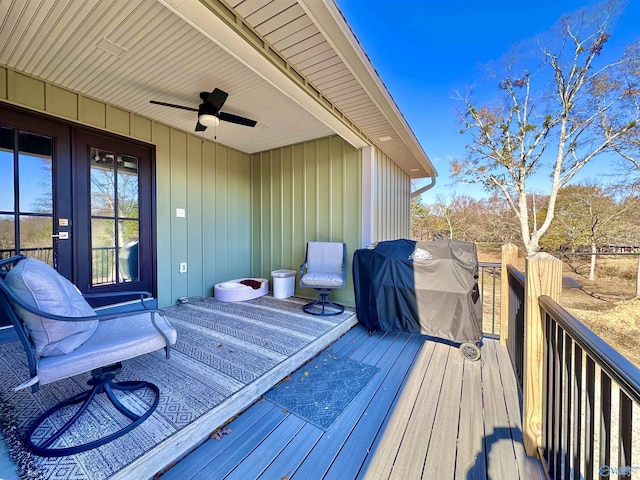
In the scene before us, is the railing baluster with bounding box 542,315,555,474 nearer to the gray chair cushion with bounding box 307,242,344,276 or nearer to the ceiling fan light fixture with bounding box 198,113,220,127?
the gray chair cushion with bounding box 307,242,344,276

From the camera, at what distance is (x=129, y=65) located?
2.56 metres

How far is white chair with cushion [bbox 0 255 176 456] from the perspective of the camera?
1304 mm

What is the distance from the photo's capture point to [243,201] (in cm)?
508

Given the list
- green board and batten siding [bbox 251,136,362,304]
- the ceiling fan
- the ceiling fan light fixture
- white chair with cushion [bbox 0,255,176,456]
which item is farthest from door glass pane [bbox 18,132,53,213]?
green board and batten siding [bbox 251,136,362,304]

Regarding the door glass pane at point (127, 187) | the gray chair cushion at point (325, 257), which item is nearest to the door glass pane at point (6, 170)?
the door glass pane at point (127, 187)

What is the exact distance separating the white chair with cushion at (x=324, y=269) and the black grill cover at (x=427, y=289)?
2.34 ft

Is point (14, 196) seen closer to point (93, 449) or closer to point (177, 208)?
point (177, 208)

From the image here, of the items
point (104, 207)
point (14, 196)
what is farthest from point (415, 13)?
point (14, 196)

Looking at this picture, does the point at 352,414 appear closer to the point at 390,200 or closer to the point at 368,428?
the point at 368,428

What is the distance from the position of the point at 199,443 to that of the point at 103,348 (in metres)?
0.79

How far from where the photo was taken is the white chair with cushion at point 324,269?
3.60 meters

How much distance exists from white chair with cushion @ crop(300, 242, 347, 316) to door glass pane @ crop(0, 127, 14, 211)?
3257 millimetres

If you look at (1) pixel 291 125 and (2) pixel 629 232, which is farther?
(2) pixel 629 232

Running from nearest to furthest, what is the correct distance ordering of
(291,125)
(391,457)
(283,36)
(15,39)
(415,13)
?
(391,457), (283,36), (15,39), (291,125), (415,13)
